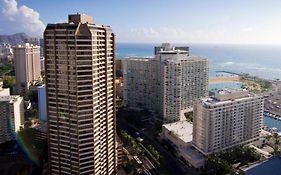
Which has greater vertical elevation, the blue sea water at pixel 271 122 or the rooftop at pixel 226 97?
the rooftop at pixel 226 97

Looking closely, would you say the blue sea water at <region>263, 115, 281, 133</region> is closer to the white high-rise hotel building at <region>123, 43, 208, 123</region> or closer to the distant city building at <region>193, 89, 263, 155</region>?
the distant city building at <region>193, 89, 263, 155</region>

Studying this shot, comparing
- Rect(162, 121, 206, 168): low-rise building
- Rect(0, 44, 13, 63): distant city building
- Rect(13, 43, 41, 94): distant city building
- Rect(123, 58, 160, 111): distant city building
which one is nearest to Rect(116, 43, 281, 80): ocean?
Rect(13, 43, 41, 94): distant city building

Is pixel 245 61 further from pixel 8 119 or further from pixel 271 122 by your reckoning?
pixel 8 119

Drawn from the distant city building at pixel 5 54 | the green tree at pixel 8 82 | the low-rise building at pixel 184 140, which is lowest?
the low-rise building at pixel 184 140

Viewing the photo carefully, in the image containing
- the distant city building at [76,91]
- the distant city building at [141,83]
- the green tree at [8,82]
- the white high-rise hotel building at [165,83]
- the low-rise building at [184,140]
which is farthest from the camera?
the green tree at [8,82]

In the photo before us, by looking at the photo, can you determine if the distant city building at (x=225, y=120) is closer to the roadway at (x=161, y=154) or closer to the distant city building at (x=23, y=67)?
the roadway at (x=161, y=154)

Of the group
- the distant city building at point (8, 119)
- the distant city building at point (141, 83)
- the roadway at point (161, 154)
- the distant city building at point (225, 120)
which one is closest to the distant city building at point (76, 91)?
the roadway at point (161, 154)

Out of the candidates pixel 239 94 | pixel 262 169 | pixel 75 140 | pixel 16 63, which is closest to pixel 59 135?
pixel 75 140

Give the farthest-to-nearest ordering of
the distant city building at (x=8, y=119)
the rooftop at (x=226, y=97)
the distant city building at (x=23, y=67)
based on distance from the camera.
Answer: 1. the distant city building at (x=23, y=67)
2. the distant city building at (x=8, y=119)
3. the rooftop at (x=226, y=97)
